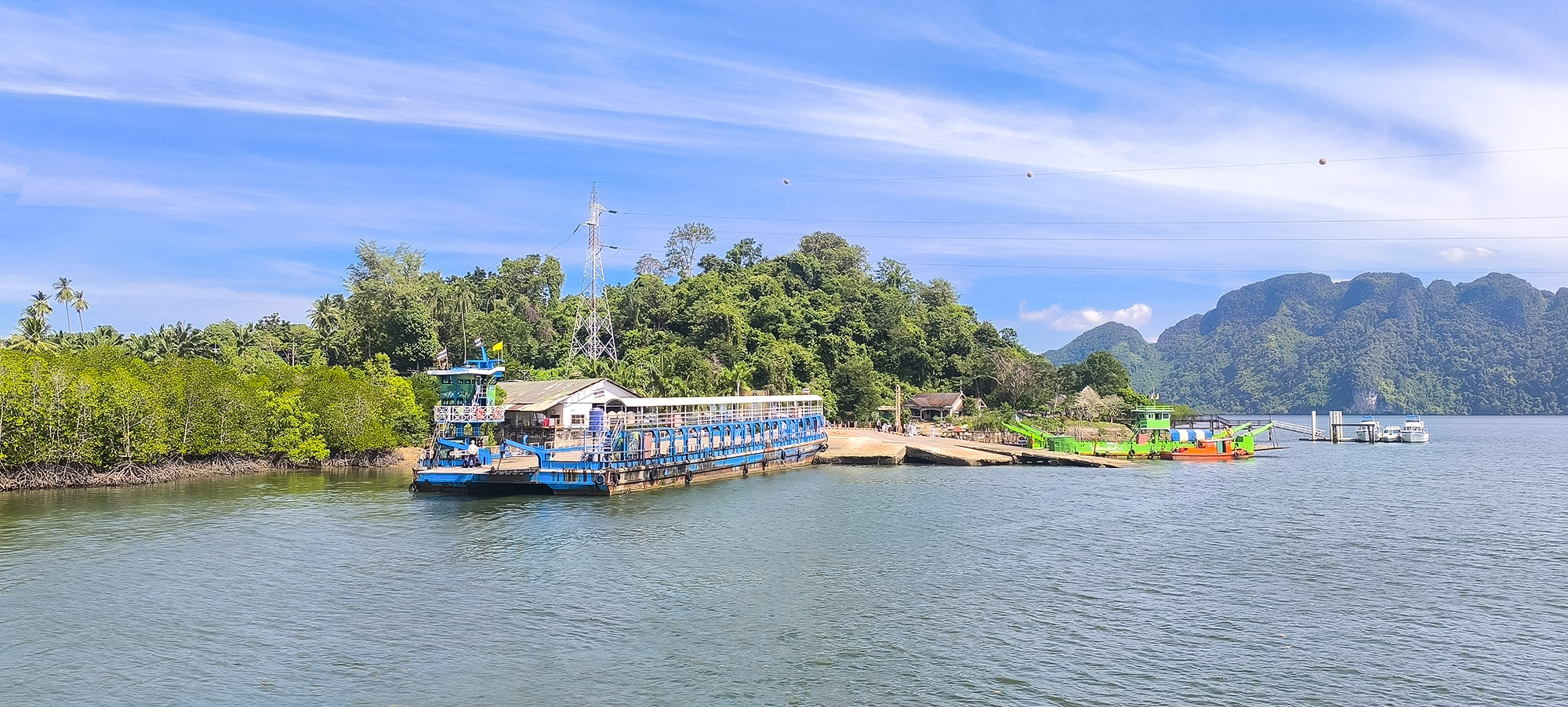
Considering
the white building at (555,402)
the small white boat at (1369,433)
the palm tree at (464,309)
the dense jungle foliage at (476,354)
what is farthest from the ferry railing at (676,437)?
the small white boat at (1369,433)

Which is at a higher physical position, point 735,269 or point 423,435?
point 735,269

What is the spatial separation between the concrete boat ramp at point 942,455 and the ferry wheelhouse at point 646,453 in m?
3.32

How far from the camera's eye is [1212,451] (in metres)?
78.1

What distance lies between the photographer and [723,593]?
2762 cm

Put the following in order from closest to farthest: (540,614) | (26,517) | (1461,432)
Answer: (540,614) → (26,517) → (1461,432)

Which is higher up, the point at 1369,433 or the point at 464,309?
the point at 464,309

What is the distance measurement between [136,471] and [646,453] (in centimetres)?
2883

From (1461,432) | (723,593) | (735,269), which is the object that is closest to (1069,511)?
(723,593)

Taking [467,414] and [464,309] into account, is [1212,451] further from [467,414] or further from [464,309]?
[464,309]

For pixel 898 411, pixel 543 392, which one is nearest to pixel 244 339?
pixel 543 392

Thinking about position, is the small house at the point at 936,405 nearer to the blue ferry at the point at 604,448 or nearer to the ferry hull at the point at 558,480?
the blue ferry at the point at 604,448

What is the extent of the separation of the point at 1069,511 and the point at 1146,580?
15709 millimetres

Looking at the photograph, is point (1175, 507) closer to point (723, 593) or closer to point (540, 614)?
point (723, 593)

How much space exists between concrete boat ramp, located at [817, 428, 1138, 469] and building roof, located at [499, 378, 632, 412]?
18145mm
